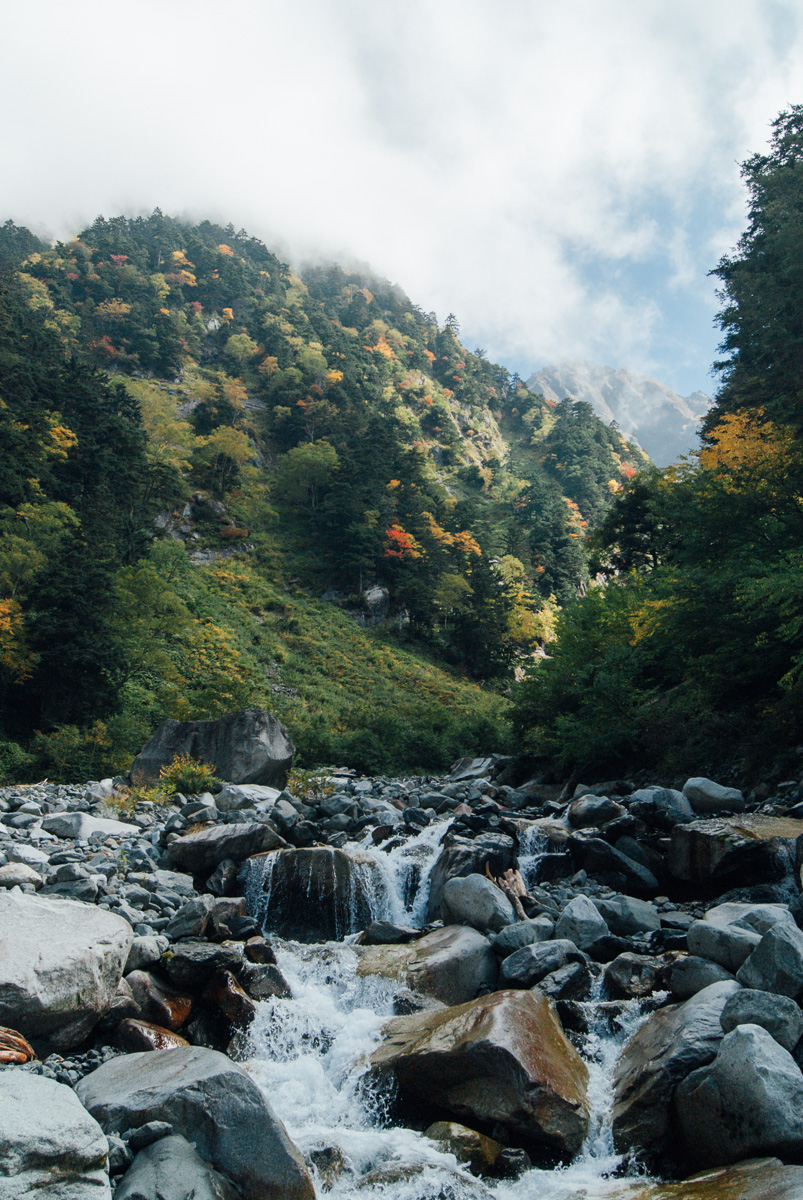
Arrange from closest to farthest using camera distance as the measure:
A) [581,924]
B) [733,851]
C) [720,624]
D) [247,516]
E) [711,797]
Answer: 1. [581,924]
2. [733,851]
3. [711,797]
4. [720,624]
5. [247,516]

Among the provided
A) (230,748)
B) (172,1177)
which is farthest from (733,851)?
(230,748)

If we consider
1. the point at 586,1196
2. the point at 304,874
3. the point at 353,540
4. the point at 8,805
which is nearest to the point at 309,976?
the point at 304,874

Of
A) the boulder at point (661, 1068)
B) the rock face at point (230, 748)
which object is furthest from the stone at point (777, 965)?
the rock face at point (230, 748)

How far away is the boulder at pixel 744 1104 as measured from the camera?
169 inches

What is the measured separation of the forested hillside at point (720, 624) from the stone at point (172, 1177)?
9929mm

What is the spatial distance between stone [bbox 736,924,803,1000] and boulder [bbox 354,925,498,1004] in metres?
2.87

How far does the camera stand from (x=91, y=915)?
6.96 meters

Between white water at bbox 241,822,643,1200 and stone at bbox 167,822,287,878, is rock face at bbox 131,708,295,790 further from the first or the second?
white water at bbox 241,822,643,1200

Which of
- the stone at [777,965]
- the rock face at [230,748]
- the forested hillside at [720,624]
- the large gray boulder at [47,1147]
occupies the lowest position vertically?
the large gray boulder at [47,1147]

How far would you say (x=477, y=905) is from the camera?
27.9ft

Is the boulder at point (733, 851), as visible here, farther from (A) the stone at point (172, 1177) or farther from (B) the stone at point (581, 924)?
(A) the stone at point (172, 1177)

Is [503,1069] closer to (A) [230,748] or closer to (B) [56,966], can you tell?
(B) [56,966]

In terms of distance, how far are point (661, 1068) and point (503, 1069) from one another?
4.21 ft

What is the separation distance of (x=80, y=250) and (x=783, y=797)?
9372 cm
